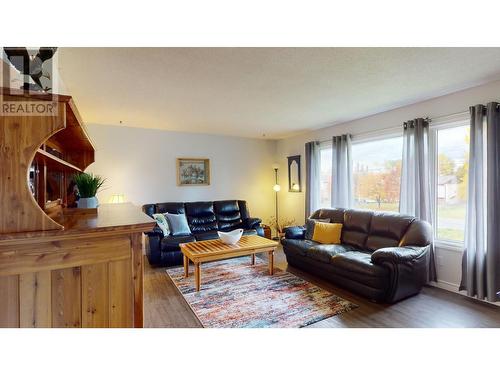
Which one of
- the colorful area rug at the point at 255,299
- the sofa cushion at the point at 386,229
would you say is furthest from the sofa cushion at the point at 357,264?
the colorful area rug at the point at 255,299

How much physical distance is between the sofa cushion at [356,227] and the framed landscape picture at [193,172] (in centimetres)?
305

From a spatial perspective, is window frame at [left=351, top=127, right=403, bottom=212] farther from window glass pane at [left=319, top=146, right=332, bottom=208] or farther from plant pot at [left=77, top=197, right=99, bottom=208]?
plant pot at [left=77, top=197, right=99, bottom=208]

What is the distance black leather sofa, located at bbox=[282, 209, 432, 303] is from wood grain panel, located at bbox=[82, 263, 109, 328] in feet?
8.59

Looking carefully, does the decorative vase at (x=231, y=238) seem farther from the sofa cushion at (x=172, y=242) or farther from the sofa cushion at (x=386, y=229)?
the sofa cushion at (x=386, y=229)

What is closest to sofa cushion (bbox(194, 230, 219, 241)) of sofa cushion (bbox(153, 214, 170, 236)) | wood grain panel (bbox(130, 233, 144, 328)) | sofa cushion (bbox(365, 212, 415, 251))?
sofa cushion (bbox(153, 214, 170, 236))

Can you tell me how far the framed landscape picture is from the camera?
5407 mm

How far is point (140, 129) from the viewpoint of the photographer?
5008mm

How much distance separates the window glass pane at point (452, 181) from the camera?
123 inches

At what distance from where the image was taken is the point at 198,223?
16.9ft

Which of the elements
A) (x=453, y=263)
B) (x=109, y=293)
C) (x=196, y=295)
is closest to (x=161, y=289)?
(x=196, y=295)

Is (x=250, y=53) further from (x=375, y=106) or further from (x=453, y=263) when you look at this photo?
(x=453, y=263)

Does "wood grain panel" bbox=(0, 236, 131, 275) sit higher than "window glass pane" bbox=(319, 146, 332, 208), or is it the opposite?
"window glass pane" bbox=(319, 146, 332, 208)
